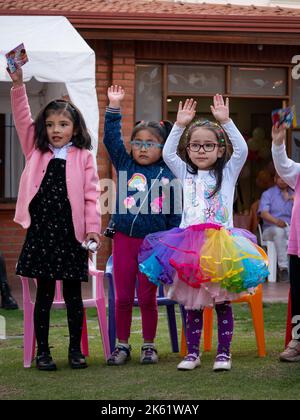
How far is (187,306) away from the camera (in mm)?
5980

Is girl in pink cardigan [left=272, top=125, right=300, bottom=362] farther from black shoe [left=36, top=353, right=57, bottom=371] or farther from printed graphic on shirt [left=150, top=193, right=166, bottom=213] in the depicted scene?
black shoe [left=36, top=353, right=57, bottom=371]

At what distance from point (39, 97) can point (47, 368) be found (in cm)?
696

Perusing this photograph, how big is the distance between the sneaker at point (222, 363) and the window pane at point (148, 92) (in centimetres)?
716

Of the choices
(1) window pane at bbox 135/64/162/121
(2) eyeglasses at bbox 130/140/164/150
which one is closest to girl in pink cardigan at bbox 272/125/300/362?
(2) eyeglasses at bbox 130/140/164/150

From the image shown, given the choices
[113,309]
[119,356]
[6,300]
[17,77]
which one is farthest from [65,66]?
[119,356]

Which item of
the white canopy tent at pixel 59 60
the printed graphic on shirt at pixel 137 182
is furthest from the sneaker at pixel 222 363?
the white canopy tent at pixel 59 60

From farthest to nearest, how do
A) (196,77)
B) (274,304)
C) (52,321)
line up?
(196,77)
(274,304)
(52,321)

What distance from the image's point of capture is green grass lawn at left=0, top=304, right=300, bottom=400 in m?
5.30

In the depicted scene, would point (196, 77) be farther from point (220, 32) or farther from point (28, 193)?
point (28, 193)

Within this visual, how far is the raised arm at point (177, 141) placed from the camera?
20.1 ft

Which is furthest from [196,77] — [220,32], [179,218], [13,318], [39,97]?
[179,218]

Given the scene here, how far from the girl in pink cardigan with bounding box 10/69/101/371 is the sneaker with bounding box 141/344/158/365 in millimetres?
398

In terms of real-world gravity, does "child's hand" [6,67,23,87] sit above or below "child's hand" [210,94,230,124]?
above

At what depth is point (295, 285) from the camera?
6500 mm
